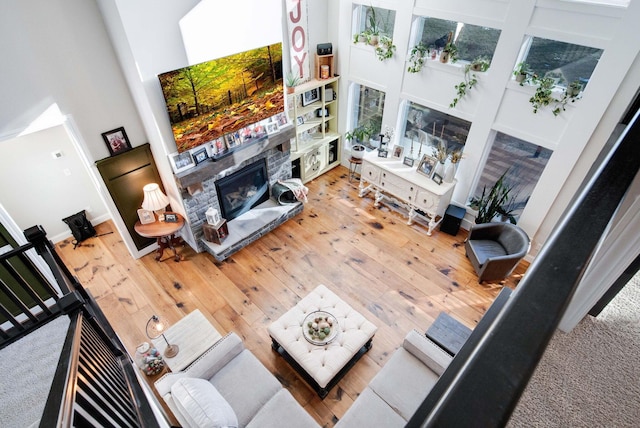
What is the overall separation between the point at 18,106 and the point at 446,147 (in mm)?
5196

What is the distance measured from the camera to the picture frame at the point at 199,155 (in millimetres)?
4293

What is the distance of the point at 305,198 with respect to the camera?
5.79 meters

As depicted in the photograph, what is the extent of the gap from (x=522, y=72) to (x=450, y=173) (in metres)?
1.54

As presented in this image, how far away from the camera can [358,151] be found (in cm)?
636

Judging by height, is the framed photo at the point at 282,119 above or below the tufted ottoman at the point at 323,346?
above

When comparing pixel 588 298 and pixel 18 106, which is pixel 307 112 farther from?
pixel 588 298

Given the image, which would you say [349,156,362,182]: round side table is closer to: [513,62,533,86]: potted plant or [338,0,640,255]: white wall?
[338,0,640,255]: white wall

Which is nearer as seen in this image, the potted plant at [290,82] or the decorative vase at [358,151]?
the potted plant at [290,82]

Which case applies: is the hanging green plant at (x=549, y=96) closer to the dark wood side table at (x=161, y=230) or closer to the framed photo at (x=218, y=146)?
the framed photo at (x=218, y=146)

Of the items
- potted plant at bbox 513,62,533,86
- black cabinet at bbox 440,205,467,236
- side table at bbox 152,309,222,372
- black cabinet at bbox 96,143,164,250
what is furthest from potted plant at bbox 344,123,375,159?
side table at bbox 152,309,222,372

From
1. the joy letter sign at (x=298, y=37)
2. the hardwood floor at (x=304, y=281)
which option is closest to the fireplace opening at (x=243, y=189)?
the hardwood floor at (x=304, y=281)

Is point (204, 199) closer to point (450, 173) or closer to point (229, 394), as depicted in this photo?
point (229, 394)

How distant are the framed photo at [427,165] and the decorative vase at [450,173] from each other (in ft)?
0.65

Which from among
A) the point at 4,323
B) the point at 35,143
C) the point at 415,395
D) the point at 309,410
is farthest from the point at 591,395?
the point at 35,143
